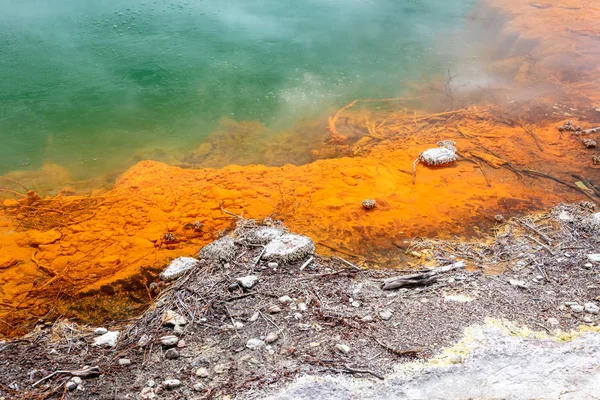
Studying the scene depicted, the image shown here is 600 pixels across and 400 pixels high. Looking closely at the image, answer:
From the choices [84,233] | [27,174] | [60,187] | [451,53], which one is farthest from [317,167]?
[451,53]

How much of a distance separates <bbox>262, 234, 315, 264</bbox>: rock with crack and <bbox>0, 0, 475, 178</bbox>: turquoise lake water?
324cm

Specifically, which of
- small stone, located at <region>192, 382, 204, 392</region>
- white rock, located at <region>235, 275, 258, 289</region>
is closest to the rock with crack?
white rock, located at <region>235, 275, 258, 289</region>

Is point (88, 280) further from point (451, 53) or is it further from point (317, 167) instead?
point (451, 53)

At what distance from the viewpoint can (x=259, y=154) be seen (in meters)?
6.56

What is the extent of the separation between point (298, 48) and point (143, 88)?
12.3 ft

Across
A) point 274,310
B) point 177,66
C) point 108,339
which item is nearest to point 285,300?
point 274,310

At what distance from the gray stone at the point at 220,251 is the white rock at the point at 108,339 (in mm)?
1142

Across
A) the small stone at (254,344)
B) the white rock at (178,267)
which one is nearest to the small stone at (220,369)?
the small stone at (254,344)

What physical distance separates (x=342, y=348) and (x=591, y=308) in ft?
7.16

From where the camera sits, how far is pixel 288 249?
165 inches

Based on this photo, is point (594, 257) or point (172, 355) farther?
point (594, 257)

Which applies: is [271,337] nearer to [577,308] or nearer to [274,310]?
[274,310]

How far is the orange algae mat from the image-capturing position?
14.2ft

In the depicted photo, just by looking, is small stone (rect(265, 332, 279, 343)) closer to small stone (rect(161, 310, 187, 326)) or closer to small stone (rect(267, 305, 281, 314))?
small stone (rect(267, 305, 281, 314))
